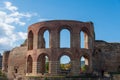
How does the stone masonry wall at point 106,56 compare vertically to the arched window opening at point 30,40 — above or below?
below

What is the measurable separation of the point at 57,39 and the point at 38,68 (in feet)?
17.1

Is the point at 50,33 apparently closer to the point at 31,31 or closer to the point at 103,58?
the point at 31,31

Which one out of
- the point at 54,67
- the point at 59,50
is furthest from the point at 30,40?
the point at 54,67

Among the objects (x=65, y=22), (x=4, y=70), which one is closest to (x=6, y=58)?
(x=4, y=70)

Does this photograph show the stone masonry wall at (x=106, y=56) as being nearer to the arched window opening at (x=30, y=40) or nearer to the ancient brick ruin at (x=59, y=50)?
the ancient brick ruin at (x=59, y=50)

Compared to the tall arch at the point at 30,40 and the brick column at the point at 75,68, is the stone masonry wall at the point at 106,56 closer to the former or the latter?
the brick column at the point at 75,68

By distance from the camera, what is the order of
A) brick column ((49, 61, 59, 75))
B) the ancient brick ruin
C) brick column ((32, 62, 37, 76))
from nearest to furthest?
brick column ((49, 61, 59, 75)), the ancient brick ruin, brick column ((32, 62, 37, 76))

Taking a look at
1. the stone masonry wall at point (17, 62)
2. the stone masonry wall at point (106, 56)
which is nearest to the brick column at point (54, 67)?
the stone masonry wall at point (106, 56)

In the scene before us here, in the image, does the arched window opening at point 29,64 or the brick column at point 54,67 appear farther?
the arched window opening at point 29,64

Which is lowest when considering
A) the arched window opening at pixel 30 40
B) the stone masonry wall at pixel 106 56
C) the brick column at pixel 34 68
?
the brick column at pixel 34 68

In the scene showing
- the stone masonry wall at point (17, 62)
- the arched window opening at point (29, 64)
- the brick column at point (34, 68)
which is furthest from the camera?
the stone masonry wall at point (17, 62)

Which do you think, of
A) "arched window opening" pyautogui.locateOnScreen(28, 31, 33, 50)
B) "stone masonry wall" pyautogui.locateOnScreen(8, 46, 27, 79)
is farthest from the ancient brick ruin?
"stone masonry wall" pyautogui.locateOnScreen(8, 46, 27, 79)

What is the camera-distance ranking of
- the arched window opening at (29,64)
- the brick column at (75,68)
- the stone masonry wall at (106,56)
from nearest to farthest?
the brick column at (75,68)
the arched window opening at (29,64)
the stone masonry wall at (106,56)

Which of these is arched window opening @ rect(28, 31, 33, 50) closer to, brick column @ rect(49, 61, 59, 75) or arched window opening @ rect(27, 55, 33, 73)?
arched window opening @ rect(27, 55, 33, 73)
